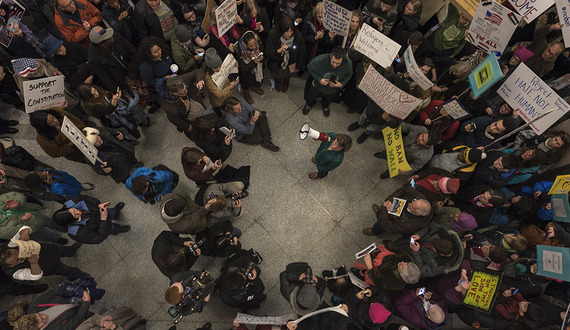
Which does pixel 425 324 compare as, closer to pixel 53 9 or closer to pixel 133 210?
pixel 133 210

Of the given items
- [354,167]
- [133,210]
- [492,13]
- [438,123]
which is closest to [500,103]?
[438,123]

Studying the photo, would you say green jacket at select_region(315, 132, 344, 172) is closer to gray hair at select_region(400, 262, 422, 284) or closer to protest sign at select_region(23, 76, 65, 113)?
gray hair at select_region(400, 262, 422, 284)

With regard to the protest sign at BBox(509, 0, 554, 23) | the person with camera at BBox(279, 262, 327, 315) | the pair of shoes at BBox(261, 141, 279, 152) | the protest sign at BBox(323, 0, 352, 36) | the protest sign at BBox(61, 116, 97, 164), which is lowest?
the person with camera at BBox(279, 262, 327, 315)

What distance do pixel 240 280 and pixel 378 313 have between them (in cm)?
189

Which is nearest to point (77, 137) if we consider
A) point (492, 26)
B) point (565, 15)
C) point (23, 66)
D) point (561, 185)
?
point (23, 66)

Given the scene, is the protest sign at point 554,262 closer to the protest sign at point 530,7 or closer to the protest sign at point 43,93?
the protest sign at point 530,7

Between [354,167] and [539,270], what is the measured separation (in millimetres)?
3336

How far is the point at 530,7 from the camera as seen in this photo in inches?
176

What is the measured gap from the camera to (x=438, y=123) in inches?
194

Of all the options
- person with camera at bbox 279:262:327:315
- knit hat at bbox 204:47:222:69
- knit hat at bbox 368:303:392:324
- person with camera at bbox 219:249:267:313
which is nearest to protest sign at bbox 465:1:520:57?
knit hat at bbox 204:47:222:69

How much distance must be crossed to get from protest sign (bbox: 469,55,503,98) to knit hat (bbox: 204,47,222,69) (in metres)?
4.35

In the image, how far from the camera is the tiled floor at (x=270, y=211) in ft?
16.4

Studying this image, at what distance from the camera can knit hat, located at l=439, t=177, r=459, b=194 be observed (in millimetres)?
3951

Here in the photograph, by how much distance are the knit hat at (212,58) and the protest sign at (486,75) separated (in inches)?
171
